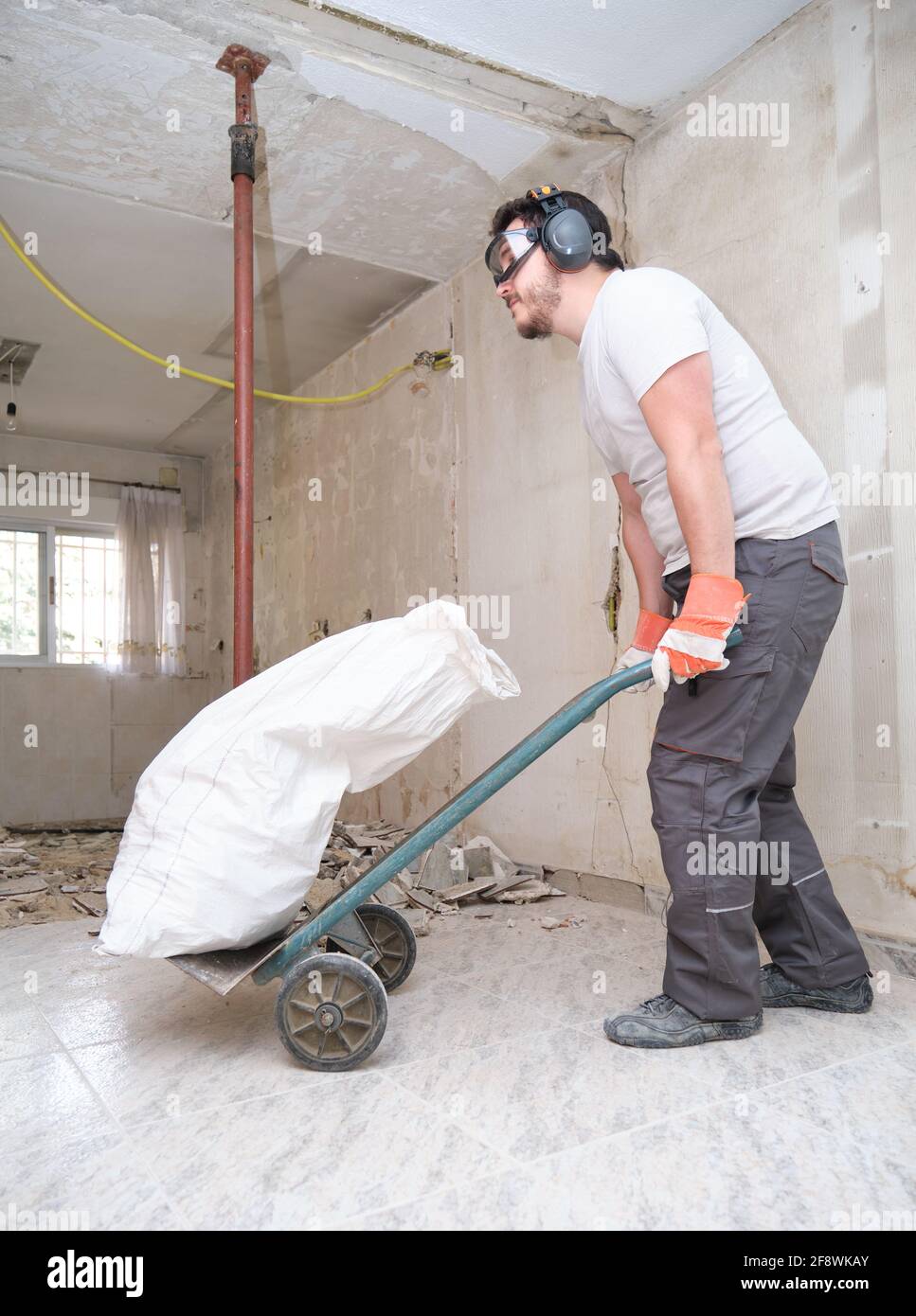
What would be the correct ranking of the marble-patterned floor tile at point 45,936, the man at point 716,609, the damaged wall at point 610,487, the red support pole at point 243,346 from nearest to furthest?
the man at point 716,609, the damaged wall at point 610,487, the marble-patterned floor tile at point 45,936, the red support pole at point 243,346

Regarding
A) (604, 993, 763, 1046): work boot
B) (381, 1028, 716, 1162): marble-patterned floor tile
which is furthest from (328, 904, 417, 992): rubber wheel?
(604, 993, 763, 1046): work boot

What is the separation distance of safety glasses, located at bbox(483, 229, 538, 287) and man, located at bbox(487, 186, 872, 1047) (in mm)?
17

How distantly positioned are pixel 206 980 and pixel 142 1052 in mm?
307

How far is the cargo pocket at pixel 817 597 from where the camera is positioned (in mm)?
1639

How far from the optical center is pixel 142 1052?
168cm

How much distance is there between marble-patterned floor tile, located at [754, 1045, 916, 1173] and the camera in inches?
50.1

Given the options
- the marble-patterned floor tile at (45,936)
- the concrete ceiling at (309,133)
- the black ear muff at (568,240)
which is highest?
the concrete ceiling at (309,133)

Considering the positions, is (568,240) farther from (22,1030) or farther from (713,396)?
(22,1030)

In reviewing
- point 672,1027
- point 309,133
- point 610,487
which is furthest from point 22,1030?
point 309,133

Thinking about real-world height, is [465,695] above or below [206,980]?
above

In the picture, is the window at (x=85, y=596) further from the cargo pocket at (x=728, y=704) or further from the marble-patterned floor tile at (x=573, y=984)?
the cargo pocket at (x=728, y=704)

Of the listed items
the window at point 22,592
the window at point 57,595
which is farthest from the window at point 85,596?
the window at point 22,592

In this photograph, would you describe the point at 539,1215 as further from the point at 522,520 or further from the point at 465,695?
the point at 522,520
